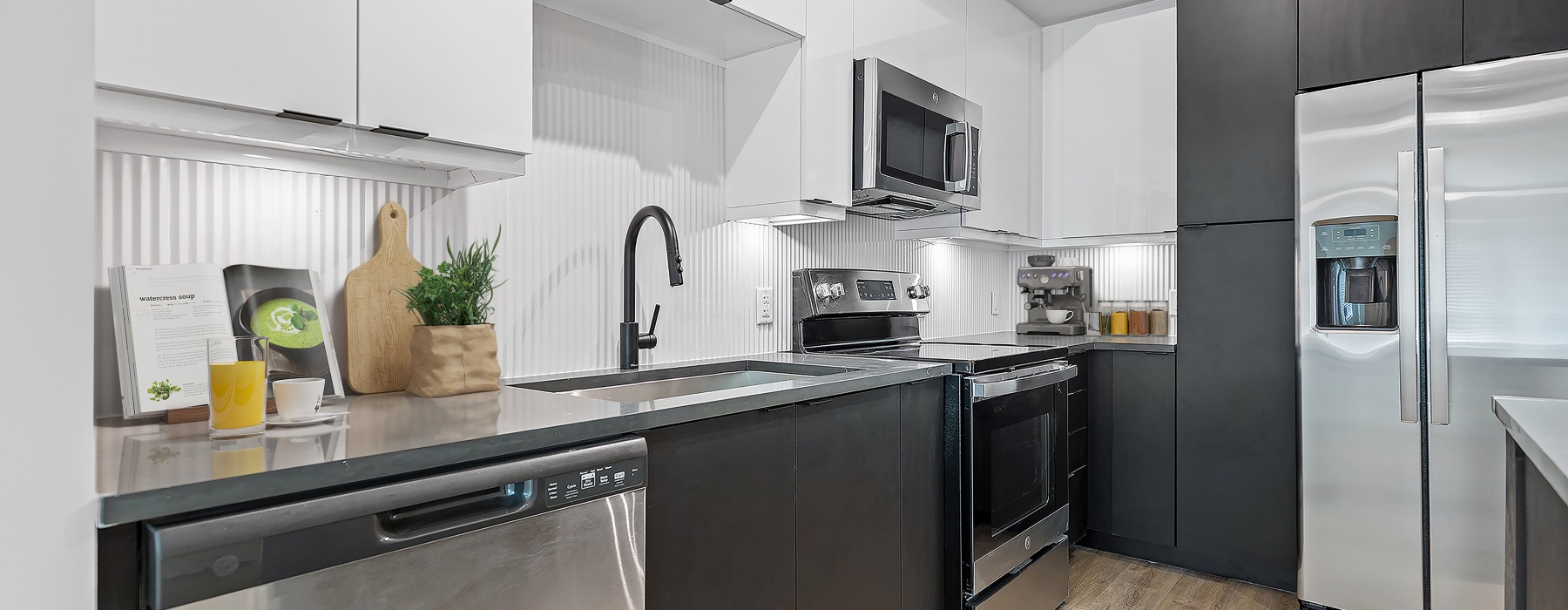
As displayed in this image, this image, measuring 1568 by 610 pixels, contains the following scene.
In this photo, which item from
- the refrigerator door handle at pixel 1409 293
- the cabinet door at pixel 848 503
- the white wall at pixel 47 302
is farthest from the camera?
the refrigerator door handle at pixel 1409 293

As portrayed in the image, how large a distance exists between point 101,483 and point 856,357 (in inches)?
72.3

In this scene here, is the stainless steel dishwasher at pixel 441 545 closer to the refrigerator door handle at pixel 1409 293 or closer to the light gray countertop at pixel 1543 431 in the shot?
the light gray countertop at pixel 1543 431

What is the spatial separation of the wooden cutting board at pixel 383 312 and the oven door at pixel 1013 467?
1.46 metres

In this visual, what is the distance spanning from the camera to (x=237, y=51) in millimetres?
1121

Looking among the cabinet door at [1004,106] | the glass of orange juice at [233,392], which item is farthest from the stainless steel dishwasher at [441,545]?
the cabinet door at [1004,106]

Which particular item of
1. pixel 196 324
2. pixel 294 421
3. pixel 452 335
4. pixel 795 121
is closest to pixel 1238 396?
pixel 795 121

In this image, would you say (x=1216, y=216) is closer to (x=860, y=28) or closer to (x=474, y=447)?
(x=860, y=28)

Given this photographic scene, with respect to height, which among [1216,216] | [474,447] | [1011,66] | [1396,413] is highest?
[1011,66]

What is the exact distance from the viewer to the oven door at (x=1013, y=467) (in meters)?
2.19

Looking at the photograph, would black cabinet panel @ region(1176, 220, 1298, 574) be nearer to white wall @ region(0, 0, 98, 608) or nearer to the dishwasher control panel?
the dishwasher control panel

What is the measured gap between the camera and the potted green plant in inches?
56.2

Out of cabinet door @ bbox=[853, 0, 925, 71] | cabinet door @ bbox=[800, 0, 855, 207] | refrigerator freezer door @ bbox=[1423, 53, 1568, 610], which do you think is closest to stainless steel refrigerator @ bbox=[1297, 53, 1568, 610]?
refrigerator freezer door @ bbox=[1423, 53, 1568, 610]

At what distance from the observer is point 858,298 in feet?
9.03

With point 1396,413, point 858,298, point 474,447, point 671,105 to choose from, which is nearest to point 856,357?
A: point 858,298
